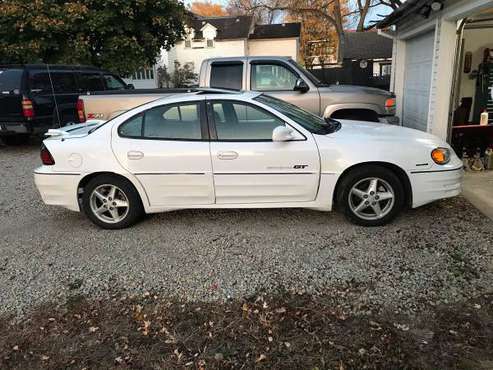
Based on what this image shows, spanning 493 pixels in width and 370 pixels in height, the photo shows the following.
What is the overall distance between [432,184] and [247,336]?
8.97 ft

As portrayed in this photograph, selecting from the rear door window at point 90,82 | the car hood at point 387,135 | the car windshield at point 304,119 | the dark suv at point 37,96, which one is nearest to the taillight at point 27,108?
the dark suv at point 37,96

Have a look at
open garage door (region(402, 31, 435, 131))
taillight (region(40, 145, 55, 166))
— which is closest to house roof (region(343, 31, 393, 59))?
open garage door (region(402, 31, 435, 131))

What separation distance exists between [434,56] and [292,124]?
14.2 feet

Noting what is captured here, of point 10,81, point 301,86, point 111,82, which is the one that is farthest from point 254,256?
point 111,82

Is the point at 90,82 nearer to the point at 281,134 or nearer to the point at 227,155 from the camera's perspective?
the point at 227,155

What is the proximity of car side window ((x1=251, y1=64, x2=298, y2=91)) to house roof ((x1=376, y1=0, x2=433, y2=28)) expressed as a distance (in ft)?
8.35

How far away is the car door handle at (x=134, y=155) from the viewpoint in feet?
15.1

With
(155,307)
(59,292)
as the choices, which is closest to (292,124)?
(155,307)

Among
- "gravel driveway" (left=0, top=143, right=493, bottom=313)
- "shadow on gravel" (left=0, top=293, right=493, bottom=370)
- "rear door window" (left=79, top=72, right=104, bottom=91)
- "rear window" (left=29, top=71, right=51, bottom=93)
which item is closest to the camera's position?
"shadow on gravel" (left=0, top=293, right=493, bottom=370)

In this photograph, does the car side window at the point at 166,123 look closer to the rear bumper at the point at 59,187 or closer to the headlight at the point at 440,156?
the rear bumper at the point at 59,187

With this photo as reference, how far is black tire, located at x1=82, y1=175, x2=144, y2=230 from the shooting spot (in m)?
4.72

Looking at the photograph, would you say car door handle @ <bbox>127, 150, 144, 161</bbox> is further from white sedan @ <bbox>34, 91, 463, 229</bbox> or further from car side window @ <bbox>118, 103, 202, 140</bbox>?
car side window @ <bbox>118, 103, 202, 140</bbox>

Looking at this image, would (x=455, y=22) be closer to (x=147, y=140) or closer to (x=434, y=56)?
(x=434, y=56)

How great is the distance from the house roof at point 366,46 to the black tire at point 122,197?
34.5 metres
